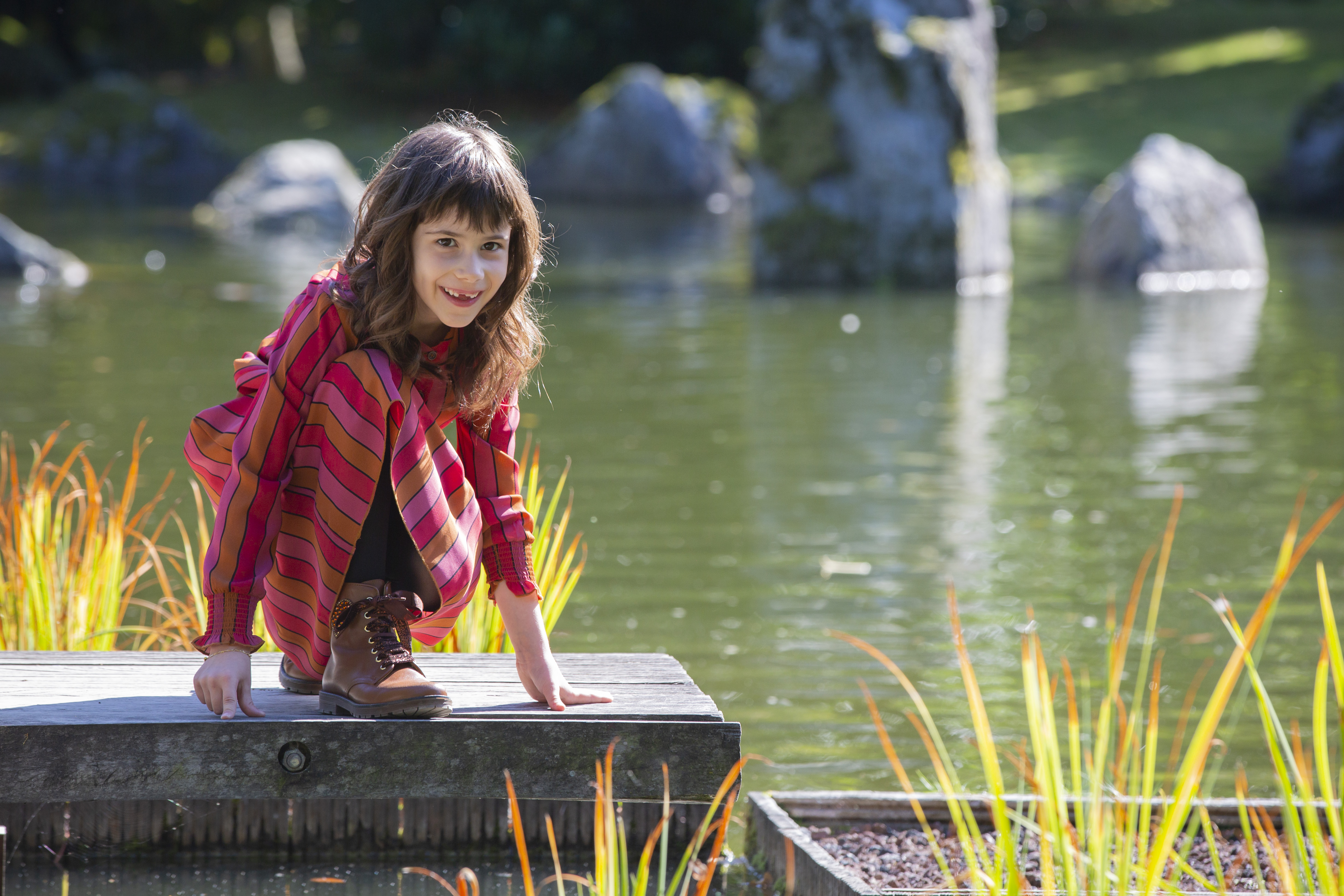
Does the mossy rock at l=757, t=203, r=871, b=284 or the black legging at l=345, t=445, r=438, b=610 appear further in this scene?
the mossy rock at l=757, t=203, r=871, b=284

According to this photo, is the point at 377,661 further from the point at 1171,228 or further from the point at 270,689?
the point at 1171,228

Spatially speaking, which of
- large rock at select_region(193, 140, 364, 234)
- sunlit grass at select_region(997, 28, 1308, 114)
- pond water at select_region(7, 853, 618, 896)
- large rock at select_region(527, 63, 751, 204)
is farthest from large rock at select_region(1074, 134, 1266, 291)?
sunlit grass at select_region(997, 28, 1308, 114)

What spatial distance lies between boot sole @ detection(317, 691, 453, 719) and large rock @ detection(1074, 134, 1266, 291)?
12.1 meters

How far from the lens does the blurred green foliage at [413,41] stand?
93.1 feet

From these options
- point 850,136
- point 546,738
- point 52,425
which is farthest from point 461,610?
point 850,136

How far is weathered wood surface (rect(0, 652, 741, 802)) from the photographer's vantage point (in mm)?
2447

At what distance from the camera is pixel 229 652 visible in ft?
8.18

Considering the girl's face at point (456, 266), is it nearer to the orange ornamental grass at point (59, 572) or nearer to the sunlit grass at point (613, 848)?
the sunlit grass at point (613, 848)

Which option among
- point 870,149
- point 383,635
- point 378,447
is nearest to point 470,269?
point 378,447

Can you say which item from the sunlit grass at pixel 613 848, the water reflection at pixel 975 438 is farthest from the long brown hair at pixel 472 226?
the water reflection at pixel 975 438

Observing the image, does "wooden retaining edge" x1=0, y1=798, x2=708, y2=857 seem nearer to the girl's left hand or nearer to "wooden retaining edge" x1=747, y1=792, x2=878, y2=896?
"wooden retaining edge" x1=747, y1=792, x2=878, y2=896

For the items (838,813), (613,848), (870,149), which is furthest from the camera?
(870,149)

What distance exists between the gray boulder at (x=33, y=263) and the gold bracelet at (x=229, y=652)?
36.6 feet

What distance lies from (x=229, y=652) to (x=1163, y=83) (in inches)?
1067
